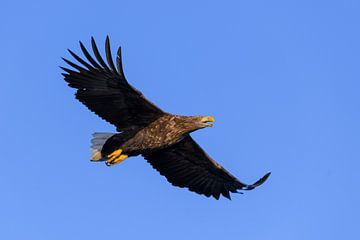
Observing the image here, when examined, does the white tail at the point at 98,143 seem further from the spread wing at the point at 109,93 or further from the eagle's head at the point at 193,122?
the eagle's head at the point at 193,122

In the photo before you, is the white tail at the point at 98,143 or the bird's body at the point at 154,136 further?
the white tail at the point at 98,143

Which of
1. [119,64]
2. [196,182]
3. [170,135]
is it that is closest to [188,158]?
[196,182]

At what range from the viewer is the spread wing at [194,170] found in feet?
52.1

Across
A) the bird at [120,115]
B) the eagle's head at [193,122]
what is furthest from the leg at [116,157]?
the eagle's head at [193,122]

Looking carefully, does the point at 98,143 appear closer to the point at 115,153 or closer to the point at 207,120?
the point at 115,153

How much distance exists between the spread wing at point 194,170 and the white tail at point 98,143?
3.93 ft

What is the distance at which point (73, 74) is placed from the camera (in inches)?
573

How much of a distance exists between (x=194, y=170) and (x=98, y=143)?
2166 mm

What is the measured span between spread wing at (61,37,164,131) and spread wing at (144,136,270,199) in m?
1.19

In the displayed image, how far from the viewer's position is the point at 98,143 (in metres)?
15.0

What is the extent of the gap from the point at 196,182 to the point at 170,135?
2.19 m

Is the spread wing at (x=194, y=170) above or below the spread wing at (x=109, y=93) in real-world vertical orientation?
below

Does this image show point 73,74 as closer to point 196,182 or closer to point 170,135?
point 170,135

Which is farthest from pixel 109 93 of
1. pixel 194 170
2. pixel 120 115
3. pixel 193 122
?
pixel 194 170
